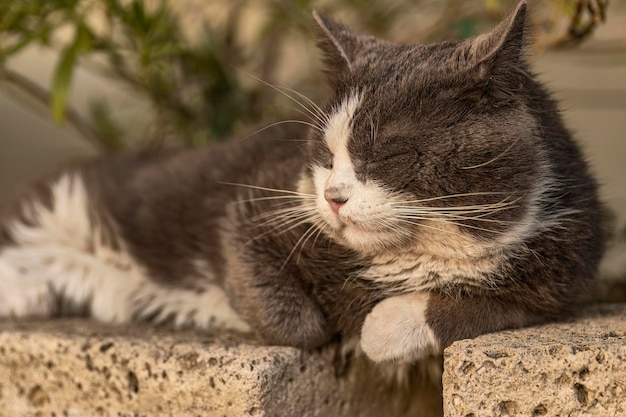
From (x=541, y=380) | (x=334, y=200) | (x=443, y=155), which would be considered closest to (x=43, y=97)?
(x=334, y=200)

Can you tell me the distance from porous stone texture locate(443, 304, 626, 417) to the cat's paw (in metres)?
0.11

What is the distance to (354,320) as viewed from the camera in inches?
63.4

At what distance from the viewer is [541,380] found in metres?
1.35

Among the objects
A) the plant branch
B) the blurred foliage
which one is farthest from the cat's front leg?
the plant branch

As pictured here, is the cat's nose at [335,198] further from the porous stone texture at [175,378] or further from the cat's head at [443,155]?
the porous stone texture at [175,378]

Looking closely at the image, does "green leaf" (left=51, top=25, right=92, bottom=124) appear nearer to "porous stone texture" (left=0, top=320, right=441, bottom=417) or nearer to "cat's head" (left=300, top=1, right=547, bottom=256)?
"porous stone texture" (left=0, top=320, right=441, bottom=417)

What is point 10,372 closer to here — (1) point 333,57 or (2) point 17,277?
(2) point 17,277

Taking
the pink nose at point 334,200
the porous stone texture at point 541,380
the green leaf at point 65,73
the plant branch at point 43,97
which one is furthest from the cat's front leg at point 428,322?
the plant branch at point 43,97

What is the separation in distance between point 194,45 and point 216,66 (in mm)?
212

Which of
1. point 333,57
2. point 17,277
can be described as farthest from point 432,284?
point 17,277

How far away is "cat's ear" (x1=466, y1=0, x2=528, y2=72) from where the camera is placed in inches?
52.9

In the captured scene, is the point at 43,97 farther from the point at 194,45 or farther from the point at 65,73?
→ the point at 65,73

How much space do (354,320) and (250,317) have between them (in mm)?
235

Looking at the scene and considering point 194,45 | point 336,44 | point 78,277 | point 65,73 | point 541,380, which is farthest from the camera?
point 194,45
